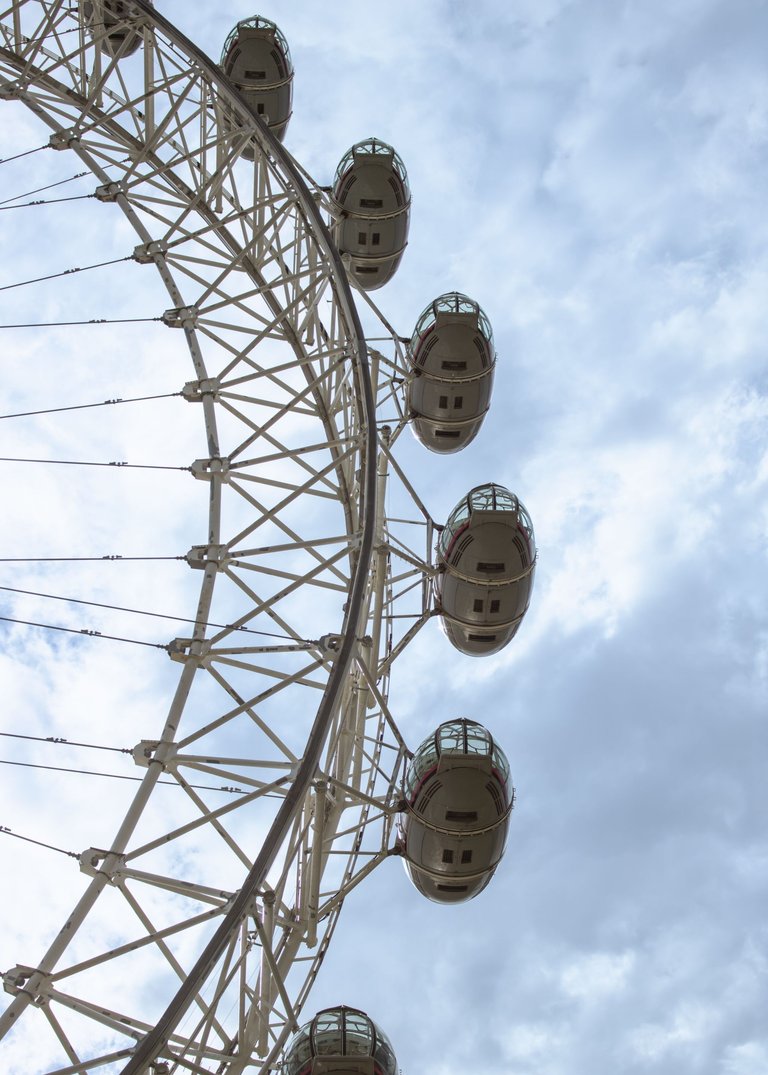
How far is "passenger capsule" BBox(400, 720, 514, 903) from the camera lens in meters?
14.8

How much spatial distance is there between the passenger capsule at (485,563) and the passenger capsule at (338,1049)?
6.78m

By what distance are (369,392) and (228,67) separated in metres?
11.5

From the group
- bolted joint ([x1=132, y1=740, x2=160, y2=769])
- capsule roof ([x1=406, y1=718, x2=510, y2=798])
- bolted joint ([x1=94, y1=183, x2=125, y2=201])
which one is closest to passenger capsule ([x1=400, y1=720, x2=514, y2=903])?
capsule roof ([x1=406, y1=718, x2=510, y2=798])

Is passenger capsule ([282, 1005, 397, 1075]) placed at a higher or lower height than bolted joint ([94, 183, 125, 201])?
lower

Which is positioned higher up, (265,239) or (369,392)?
(265,239)

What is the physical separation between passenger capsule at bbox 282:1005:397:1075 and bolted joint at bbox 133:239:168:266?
1252 centimetres

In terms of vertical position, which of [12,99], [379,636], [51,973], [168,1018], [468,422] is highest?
[12,99]

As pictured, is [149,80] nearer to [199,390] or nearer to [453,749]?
[199,390]

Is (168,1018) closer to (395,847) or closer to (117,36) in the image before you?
(395,847)

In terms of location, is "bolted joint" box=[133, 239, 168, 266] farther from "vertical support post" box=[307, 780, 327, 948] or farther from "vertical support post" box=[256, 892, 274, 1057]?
"vertical support post" box=[256, 892, 274, 1057]

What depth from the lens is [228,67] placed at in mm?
24438

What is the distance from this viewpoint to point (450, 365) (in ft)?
68.3

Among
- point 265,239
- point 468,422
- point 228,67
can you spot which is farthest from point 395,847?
point 228,67

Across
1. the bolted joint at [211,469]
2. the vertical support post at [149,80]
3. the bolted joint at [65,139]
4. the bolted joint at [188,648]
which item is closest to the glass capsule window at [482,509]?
the bolted joint at [211,469]
